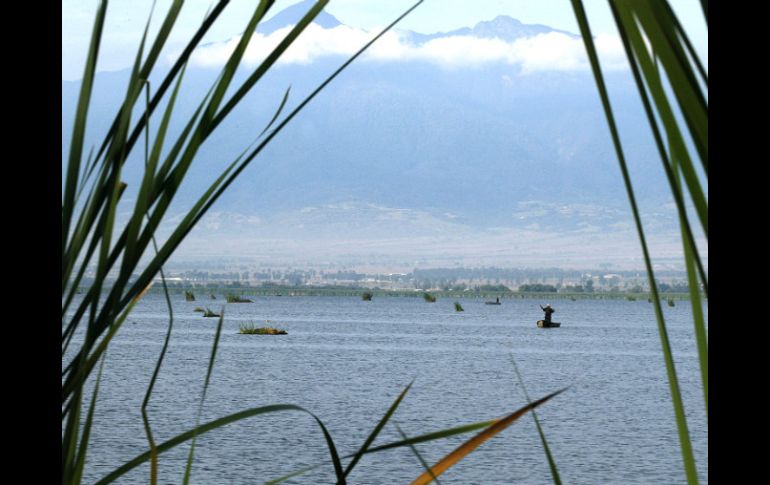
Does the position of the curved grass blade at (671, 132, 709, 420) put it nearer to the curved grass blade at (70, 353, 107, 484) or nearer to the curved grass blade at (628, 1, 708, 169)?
the curved grass blade at (628, 1, 708, 169)

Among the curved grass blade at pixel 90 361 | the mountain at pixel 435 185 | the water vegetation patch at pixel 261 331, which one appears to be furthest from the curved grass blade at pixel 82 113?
the mountain at pixel 435 185

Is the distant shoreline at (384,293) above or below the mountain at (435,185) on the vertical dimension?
below

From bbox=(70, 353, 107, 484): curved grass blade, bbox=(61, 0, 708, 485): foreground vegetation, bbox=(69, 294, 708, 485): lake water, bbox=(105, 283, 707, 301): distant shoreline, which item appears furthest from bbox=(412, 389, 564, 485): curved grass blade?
bbox=(105, 283, 707, 301): distant shoreline

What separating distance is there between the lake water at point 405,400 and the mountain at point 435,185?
205ft

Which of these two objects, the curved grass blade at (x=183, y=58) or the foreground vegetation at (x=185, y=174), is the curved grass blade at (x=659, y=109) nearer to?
the foreground vegetation at (x=185, y=174)

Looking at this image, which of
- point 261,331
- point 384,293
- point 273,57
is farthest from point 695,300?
point 384,293

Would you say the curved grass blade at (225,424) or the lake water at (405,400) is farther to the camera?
the lake water at (405,400)

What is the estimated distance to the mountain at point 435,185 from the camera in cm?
13975

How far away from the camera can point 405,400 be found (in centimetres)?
3919

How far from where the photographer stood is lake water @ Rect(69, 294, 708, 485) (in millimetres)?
24047

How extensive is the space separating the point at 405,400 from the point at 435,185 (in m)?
130

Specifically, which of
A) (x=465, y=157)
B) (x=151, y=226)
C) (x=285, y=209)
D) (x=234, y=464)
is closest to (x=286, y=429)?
(x=234, y=464)

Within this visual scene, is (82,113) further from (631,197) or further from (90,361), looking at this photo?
(631,197)

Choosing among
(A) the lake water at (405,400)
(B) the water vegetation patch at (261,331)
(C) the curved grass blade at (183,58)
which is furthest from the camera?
(B) the water vegetation patch at (261,331)
